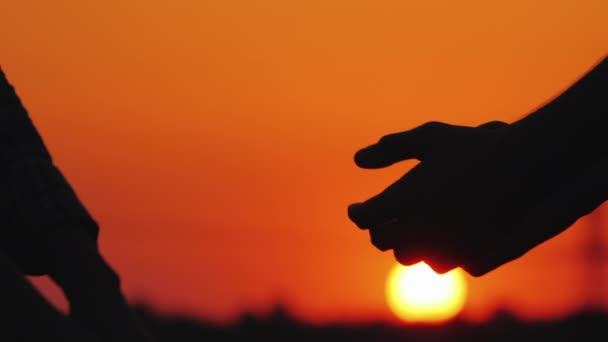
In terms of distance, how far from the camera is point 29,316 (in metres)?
3.72

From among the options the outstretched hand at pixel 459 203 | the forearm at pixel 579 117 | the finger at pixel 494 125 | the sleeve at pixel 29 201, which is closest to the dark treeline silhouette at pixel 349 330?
the finger at pixel 494 125

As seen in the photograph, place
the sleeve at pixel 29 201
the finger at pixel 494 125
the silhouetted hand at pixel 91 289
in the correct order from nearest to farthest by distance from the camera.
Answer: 1. the silhouetted hand at pixel 91 289
2. the sleeve at pixel 29 201
3. the finger at pixel 494 125

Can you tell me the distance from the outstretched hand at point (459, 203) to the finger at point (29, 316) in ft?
3.99

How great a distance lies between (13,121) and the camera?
14.8 feet

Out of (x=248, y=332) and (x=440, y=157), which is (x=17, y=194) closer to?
(x=440, y=157)

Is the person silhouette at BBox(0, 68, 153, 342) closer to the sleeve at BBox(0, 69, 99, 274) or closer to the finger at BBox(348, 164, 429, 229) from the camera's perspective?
the sleeve at BBox(0, 69, 99, 274)

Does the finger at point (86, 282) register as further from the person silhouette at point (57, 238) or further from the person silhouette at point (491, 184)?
the person silhouette at point (491, 184)

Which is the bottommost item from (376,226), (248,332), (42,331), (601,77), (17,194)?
(42,331)

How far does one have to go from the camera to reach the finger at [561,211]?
178 inches

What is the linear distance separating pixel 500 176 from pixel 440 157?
225 millimetres

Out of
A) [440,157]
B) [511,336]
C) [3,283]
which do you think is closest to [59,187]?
Result: [3,283]

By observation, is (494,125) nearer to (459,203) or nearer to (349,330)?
(459,203)

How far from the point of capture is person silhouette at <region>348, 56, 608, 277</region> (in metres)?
4.43

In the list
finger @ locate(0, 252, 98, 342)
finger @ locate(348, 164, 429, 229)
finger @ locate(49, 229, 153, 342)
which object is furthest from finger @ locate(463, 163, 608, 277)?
finger @ locate(0, 252, 98, 342)
